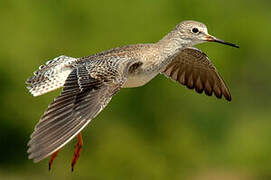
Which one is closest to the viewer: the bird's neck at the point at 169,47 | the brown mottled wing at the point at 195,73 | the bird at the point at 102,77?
the bird at the point at 102,77

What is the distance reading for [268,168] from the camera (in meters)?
28.1

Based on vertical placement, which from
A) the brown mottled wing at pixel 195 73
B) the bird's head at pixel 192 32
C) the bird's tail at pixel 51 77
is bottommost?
the brown mottled wing at pixel 195 73

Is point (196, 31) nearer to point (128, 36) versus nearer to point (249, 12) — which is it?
point (128, 36)

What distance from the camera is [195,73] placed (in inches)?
413

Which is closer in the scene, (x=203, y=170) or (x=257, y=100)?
(x=203, y=170)

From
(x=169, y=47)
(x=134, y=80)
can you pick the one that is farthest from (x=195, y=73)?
(x=134, y=80)

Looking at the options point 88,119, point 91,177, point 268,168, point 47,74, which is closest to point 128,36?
point 91,177

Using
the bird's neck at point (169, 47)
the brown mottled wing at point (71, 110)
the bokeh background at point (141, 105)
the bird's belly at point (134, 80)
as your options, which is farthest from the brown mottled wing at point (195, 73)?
the bokeh background at point (141, 105)

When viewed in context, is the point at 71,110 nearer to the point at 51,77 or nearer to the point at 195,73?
the point at 51,77

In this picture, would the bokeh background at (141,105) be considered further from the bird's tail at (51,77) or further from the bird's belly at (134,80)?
the bird's belly at (134,80)

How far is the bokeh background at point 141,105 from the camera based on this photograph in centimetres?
2345

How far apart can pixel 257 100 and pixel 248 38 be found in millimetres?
3100

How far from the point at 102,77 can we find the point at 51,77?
1.17m

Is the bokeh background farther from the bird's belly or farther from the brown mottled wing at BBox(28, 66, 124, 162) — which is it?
the brown mottled wing at BBox(28, 66, 124, 162)
